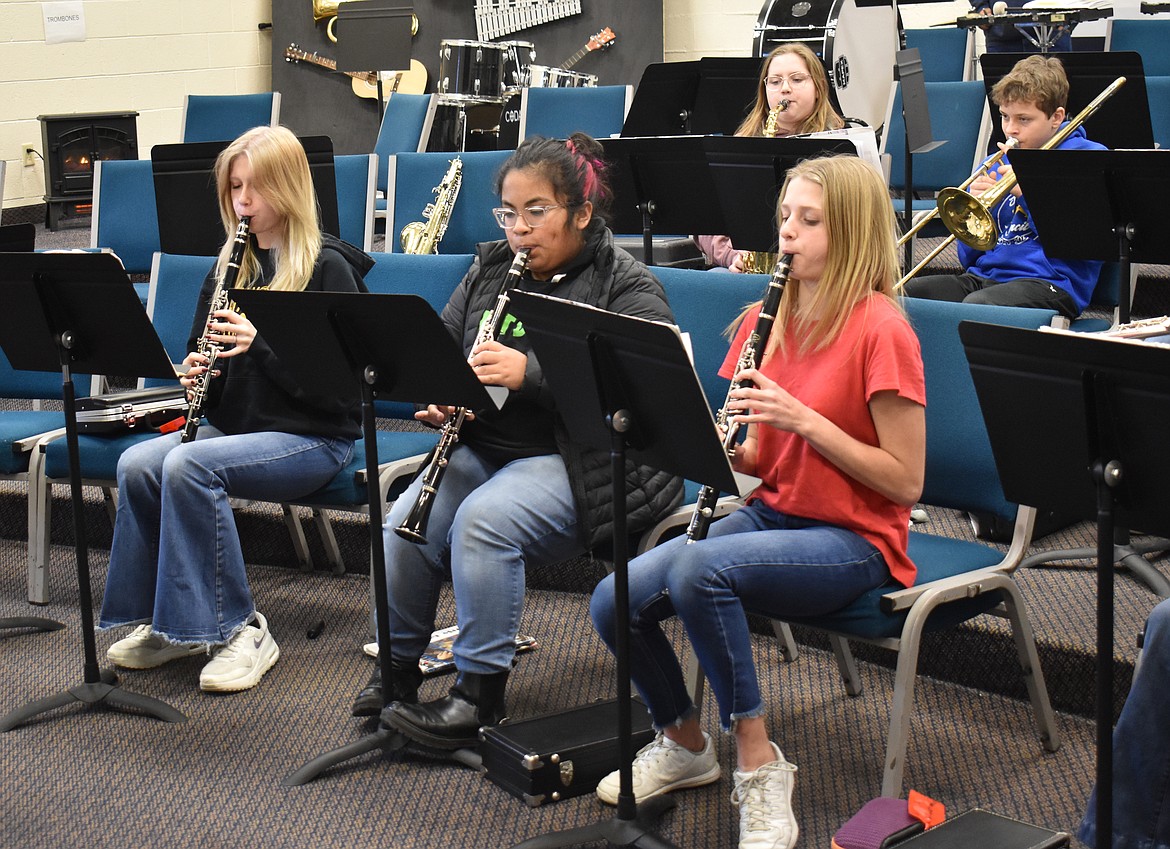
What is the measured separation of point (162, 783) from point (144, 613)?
55cm

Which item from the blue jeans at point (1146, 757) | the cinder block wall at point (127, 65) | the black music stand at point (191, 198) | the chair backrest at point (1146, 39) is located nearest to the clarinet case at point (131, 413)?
the black music stand at point (191, 198)

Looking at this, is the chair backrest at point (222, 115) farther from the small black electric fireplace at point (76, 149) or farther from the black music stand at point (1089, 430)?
the black music stand at point (1089, 430)

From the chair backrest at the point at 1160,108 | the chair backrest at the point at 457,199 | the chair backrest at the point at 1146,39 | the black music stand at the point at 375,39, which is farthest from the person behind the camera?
the black music stand at the point at 375,39

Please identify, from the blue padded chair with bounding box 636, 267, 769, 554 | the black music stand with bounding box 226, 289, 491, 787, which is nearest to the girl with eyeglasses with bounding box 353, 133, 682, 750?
the black music stand with bounding box 226, 289, 491, 787

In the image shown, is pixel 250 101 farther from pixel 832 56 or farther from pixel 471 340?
pixel 471 340

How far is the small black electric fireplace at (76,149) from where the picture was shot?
275 inches

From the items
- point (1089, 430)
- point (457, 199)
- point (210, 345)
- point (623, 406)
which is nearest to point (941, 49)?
point (457, 199)

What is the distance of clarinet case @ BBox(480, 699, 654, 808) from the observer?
2258 mm

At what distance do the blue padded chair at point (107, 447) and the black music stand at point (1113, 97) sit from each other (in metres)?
2.51

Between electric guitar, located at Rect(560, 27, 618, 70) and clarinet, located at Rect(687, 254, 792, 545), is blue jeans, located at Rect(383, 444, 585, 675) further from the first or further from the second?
electric guitar, located at Rect(560, 27, 618, 70)

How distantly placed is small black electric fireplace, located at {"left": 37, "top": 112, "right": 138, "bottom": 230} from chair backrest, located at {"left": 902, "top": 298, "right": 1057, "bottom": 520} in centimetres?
577

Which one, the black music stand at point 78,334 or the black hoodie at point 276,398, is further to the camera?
the black hoodie at point 276,398

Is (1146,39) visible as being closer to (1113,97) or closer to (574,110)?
(1113,97)

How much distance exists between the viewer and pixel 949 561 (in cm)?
228
